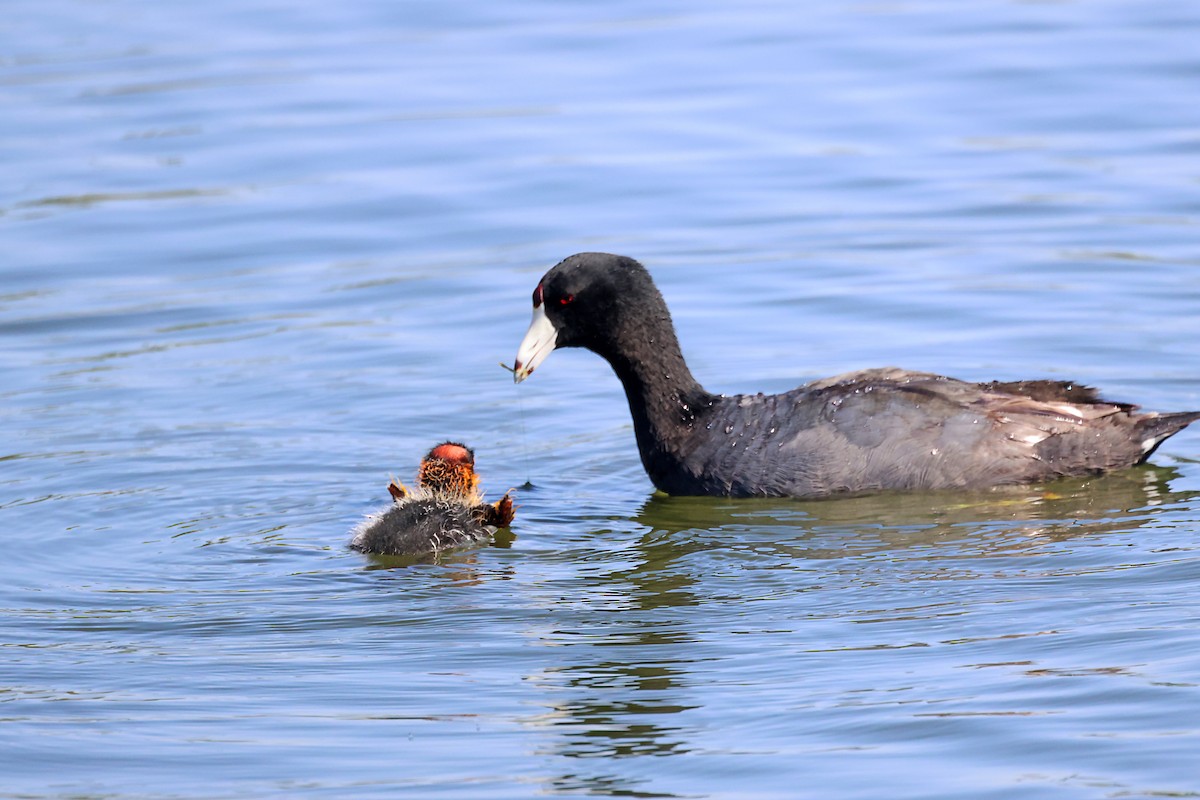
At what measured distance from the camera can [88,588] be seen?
8.30m

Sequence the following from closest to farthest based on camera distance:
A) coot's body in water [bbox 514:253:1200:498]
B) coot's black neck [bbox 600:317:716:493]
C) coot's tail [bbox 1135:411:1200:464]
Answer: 1. coot's body in water [bbox 514:253:1200:498]
2. coot's tail [bbox 1135:411:1200:464]
3. coot's black neck [bbox 600:317:716:493]

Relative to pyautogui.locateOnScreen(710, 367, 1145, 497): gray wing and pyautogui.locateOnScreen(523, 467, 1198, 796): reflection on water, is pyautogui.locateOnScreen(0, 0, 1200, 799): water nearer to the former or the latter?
pyautogui.locateOnScreen(523, 467, 1198, 796): reflection on water

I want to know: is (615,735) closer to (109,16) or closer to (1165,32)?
(1165,32)

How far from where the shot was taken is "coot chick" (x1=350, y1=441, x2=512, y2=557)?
8.64m

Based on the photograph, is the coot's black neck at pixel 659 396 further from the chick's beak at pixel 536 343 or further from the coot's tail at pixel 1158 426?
the coot's tail at pixel 1158 426

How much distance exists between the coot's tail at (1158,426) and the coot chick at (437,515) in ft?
10.7

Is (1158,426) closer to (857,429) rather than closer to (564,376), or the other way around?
(857,429)

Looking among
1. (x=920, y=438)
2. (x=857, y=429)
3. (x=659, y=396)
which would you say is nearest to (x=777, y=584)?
(x=857, y=429)

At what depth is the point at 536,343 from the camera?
10.0 meters

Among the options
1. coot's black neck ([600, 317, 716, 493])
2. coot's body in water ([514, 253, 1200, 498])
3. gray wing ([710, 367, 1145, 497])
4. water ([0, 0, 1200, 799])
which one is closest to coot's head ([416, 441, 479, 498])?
water ([0, 0, 1200, 799])

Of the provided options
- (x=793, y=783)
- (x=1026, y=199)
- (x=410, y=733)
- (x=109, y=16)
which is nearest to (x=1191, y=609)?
(x=793, y=783)

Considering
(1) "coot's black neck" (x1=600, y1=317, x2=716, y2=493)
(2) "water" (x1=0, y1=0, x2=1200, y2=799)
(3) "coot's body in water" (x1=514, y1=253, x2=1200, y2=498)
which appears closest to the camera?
(2) "water" (x1=0, y1=0, x2=1200, y2=799)

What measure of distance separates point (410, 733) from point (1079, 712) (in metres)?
2.28

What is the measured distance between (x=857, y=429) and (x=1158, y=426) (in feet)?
5.09
